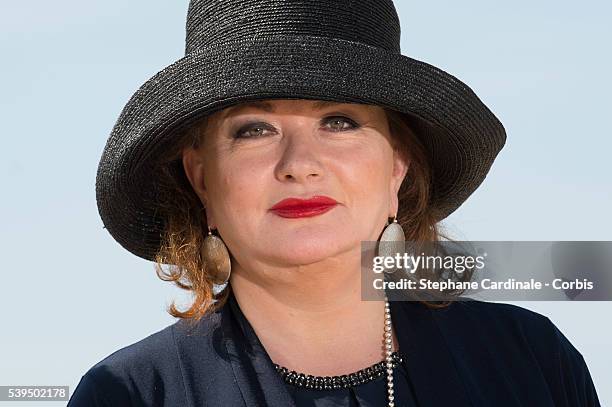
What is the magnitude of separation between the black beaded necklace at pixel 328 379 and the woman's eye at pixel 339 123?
75 cm

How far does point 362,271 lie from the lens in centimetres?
382

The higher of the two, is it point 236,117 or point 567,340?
point 236,117

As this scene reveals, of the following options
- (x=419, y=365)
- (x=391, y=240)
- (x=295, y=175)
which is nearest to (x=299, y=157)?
(x=295, y=175)

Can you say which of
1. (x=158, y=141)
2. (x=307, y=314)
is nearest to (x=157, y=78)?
(x=158, y=141)

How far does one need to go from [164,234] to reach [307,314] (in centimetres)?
68

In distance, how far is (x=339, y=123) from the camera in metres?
3.71

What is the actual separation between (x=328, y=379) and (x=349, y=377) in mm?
70

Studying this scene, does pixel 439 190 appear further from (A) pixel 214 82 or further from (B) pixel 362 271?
(A) pixel 214 82

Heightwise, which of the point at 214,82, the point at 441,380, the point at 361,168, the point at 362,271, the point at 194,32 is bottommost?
the point at 441,380

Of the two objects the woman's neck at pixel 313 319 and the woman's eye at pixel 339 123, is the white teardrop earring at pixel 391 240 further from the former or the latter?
the woman's eye at pixel 339 123

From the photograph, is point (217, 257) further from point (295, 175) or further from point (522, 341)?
point (522, 341)

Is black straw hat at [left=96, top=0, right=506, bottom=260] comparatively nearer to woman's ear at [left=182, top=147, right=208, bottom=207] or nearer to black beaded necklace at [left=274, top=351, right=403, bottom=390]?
woman's ear at [left=182, top=147, right=208, bottom=207]

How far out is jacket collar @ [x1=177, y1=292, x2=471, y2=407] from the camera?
3.64 m

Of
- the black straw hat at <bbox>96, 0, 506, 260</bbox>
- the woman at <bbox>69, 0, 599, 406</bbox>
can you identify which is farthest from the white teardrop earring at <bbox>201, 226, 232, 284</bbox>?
the black straw hat at <bbox>96, 0, 506, 260</bbox>
